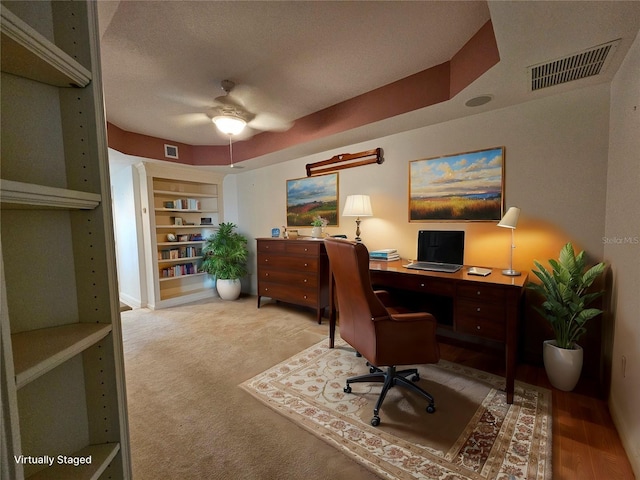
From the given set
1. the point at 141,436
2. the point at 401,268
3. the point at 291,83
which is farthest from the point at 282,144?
the point at 141,436

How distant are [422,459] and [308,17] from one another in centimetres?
262

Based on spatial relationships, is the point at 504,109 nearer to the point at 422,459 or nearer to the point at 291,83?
the point at 291,83

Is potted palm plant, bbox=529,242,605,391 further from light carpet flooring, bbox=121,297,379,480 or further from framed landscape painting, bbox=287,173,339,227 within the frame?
framed landscape painting, bbox=287,173,339,227

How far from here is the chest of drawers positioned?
3387 mm

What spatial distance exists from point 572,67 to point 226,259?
4.51 metres

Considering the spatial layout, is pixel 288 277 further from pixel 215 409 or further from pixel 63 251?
pixel 63 251

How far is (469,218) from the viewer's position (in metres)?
2.65

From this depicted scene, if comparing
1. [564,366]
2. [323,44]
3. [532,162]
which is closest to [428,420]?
[564,366]

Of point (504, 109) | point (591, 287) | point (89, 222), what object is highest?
point (504, 109)

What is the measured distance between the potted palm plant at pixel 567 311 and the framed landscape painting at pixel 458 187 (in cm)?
68

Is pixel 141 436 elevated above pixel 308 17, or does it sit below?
below

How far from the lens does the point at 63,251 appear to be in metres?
0.86

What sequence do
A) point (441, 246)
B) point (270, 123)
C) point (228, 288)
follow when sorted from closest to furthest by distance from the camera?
point (441, 246), point (270, 123), point (228, 288)

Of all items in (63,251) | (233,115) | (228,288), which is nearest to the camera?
(63,251)
